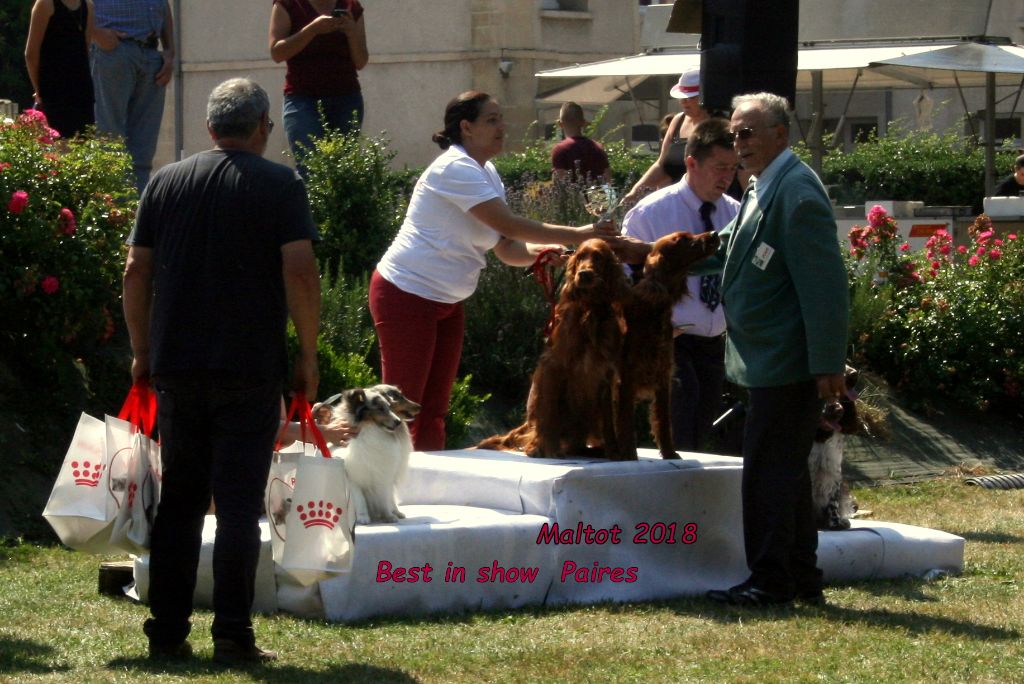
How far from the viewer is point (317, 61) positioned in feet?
36.7

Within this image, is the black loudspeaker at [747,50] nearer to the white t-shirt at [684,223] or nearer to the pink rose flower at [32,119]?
the white t-shirt at [684,223]

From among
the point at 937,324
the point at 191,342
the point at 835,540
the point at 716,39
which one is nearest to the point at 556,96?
the point at 937,324

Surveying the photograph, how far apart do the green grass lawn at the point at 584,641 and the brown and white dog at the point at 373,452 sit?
1.76 feet

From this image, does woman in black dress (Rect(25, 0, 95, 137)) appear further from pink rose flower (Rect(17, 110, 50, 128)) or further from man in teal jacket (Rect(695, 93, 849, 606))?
man in teal jacket (Rect(695, 93, 849, 606))

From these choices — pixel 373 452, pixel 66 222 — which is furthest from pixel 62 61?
pixel 373 452

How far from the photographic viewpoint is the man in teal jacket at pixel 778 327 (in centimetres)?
608

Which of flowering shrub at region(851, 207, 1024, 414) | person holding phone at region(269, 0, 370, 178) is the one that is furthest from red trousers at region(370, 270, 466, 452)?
flowering shrub at region(851, 207, 1024, 414)

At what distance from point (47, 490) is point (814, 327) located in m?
4.23

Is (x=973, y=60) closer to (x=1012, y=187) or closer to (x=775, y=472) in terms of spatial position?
(x=1012, y=187)

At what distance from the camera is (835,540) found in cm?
708

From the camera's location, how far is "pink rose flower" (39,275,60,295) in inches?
325

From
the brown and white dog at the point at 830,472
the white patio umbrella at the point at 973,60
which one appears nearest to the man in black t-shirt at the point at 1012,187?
the white patio umbrella at the point at 973,60

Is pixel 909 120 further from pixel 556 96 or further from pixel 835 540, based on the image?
pixel 835 540

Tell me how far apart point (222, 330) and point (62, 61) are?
605 centimetres
